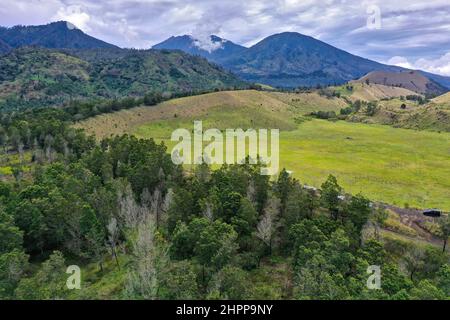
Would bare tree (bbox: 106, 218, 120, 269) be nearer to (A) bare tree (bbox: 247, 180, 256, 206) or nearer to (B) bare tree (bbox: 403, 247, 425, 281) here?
(A) bare tree (bbox: 247, 180, 256, 206)

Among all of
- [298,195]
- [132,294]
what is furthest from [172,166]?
[132,294]

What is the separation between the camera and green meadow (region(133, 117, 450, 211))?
86.7 meters

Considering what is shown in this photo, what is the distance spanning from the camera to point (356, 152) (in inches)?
5202

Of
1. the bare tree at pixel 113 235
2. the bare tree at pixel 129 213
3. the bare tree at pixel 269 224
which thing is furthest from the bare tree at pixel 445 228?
the bare tree at pixel 113 235

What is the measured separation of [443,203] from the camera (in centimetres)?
7688

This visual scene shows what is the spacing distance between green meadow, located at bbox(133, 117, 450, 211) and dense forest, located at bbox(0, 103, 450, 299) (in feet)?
74.6

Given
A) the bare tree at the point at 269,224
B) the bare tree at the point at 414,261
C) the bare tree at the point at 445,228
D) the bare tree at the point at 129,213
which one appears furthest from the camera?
the bare tree at the point at 129,213

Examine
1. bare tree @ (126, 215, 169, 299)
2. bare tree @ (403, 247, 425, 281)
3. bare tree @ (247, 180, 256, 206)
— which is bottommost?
bare tree @ (403, 247, 425, 281)

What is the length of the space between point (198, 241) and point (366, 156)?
93.4 meters

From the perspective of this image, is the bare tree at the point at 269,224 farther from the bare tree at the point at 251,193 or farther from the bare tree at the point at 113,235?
the bare tree at the point at 113,235

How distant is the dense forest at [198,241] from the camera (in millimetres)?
40156

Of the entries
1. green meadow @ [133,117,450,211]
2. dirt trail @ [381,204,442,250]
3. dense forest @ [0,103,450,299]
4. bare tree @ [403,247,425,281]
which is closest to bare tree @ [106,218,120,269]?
dense forest @ [0,103,450,299]

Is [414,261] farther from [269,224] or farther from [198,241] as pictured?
[198,241]
